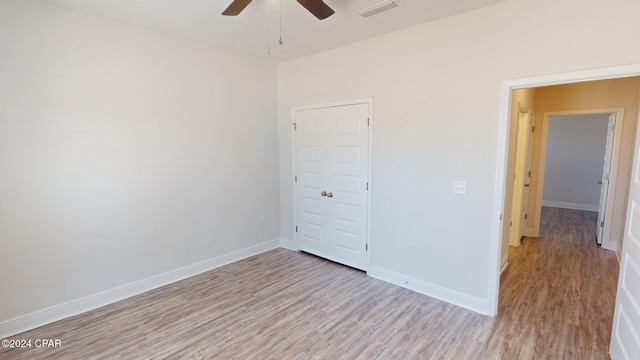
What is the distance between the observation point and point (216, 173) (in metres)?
3.91

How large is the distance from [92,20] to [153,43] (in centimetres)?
54

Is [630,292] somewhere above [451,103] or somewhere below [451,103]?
below

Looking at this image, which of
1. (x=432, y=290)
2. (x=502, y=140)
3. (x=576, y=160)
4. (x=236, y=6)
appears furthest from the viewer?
(x=576, y=160)

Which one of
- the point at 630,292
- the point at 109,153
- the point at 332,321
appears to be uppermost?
the point at 109,153

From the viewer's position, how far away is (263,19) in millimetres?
2924

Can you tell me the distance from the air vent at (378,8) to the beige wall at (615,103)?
3.82 metres

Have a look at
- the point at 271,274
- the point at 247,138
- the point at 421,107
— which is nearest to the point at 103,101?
the point at 247,138

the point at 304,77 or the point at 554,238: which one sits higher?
the point at 304,77

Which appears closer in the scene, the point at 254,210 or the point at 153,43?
the point at 153,43

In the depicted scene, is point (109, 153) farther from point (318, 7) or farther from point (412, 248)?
point (412, 248)

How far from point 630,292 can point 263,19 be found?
3.57 metres

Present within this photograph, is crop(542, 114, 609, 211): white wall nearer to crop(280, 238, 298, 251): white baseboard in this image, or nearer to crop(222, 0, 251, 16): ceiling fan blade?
crop(280, 238, 298, 251): white baseboard

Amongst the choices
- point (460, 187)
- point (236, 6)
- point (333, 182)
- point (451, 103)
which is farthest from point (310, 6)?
point (333, 182)

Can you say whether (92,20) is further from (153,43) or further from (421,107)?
(421,107)
